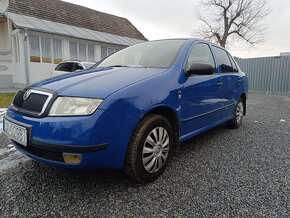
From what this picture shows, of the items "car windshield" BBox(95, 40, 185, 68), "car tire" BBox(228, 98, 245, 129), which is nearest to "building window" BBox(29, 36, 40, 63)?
"car windshield" BBox(95, 40, 185, 68)

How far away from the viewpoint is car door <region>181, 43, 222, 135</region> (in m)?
2.87

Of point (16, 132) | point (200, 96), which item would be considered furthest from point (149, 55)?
point (16, 132)

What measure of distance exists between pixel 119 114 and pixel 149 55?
1435mm

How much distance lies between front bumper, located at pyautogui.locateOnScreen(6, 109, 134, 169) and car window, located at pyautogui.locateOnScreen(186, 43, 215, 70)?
1.35 m

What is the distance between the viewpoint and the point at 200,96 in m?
3.10

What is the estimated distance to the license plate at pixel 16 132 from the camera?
6.99 feet

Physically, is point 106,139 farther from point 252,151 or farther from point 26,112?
point 252,151

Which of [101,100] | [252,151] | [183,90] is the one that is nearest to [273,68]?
[252,151]

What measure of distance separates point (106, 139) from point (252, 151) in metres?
2.40

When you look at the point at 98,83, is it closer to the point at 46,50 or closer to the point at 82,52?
the point at 46,50

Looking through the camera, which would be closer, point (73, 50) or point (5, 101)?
point (5, 101)

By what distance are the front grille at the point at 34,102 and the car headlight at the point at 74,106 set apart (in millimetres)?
136

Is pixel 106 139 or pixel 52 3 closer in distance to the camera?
pixel 106 139

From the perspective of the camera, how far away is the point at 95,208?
6.66 feet
